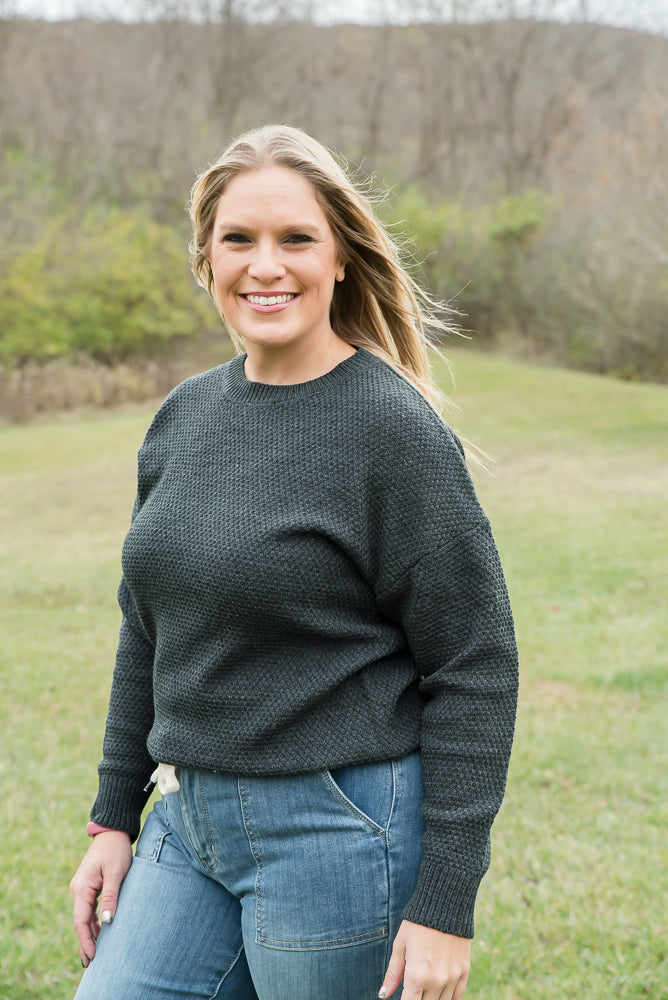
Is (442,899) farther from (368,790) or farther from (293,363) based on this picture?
(293,363)

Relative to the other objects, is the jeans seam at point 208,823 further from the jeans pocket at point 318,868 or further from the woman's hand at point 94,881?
the woman's hand at point 94,881

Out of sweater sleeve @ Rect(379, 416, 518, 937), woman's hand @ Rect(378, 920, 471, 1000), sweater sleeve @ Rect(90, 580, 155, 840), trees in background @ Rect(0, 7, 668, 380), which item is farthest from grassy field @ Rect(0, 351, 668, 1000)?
trees in background @ Rect(0, 7, 668, 380)

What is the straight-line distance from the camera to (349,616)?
1.56m

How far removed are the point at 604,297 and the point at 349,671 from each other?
24.2m

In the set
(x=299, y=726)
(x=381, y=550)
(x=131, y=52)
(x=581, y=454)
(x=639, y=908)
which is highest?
(x=131, y=52)

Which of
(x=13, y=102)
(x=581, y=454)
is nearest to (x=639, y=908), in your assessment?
(x=581, y=454)

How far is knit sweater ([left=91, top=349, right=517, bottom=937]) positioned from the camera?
1.50m

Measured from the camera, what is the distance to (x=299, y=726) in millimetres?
1534

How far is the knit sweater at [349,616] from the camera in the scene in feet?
4.91

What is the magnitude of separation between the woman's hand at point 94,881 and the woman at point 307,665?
0.30 feet

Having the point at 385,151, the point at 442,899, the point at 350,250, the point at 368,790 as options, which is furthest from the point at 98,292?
the point at 442,899

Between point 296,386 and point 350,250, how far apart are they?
30 cm

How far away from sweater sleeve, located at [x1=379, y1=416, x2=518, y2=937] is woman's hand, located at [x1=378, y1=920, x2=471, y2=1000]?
0.02 meters

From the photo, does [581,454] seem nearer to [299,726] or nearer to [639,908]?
[639,908]
